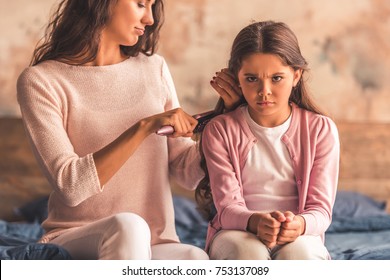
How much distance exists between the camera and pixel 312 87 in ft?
11.2

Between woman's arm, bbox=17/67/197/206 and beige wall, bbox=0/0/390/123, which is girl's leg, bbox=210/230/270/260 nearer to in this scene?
woman's arm, bbox=17/67/197/206

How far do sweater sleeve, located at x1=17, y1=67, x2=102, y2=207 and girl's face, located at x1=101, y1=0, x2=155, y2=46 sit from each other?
22 cm

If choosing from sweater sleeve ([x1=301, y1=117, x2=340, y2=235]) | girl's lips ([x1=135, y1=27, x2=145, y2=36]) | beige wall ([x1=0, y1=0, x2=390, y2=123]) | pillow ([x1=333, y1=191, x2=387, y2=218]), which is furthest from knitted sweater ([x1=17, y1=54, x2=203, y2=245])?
beige wall ([x1=0, y1=0, x2=390, y2=123])

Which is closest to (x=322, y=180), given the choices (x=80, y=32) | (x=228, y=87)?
(x=228, y=87)

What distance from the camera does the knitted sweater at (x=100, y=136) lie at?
1680 mm

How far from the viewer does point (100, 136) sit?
1.75m

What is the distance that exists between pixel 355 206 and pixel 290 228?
1.62m

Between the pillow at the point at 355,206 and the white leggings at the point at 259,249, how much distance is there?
4.75 ft

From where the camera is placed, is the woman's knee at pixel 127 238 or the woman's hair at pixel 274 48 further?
the woman's hair at pixel 274 48

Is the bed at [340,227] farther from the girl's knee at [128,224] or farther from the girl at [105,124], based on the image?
the girl's knee at [128,224]

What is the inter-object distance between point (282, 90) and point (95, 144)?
0.49 meters

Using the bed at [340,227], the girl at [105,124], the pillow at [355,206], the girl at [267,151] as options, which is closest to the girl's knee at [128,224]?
the girl at [105,124]

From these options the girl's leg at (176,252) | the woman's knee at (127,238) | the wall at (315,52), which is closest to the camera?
the woman's knee at (127,238)

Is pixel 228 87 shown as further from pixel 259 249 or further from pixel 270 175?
pixel 259 249
